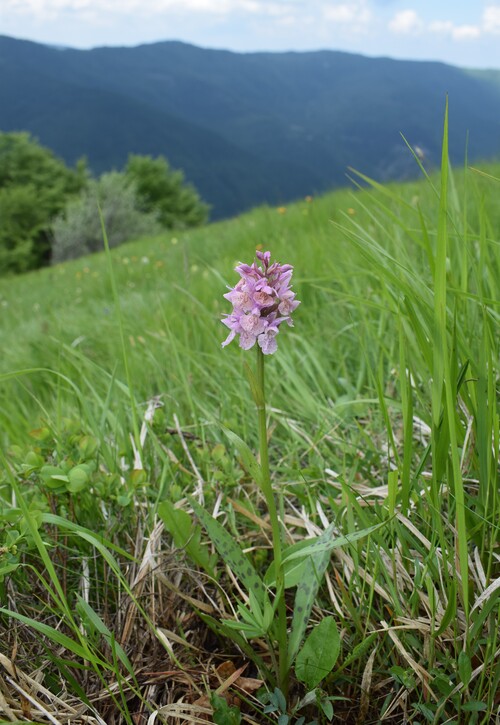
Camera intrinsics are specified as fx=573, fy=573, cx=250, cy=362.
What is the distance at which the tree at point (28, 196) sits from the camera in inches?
1567

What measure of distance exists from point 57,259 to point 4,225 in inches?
522

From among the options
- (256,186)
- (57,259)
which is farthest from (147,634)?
(256,186)

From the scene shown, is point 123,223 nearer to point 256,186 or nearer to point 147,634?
point 147,634

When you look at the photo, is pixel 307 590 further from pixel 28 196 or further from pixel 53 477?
pixel 28 196

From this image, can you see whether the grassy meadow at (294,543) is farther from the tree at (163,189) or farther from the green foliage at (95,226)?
the tree at (163,189)

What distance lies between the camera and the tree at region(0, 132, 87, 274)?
131 ft

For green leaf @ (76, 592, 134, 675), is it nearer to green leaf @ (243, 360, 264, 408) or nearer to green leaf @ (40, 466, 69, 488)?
green leaf @ (40, 466, 69, 488)

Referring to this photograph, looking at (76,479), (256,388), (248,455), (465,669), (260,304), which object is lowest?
(465,669)

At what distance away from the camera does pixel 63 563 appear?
4.02ft

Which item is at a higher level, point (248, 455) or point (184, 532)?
point (248, 455)

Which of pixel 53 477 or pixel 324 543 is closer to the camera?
pixel 324 543

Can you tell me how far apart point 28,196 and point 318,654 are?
150 ft

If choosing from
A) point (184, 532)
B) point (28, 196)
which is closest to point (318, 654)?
point (184, 532)

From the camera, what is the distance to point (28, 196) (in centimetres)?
4169
